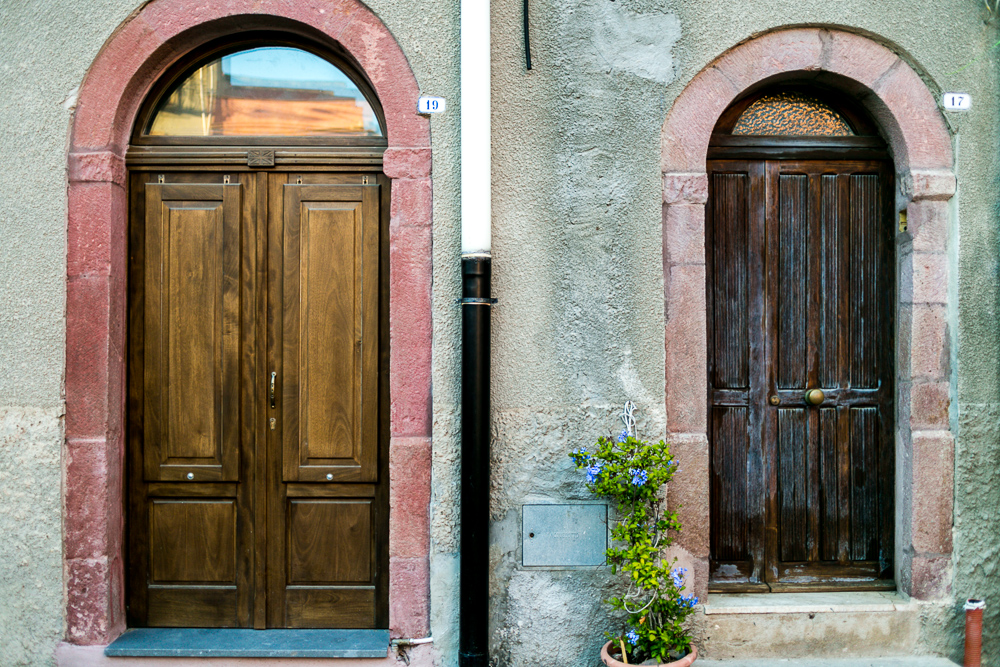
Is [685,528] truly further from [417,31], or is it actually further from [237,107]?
[237,107]

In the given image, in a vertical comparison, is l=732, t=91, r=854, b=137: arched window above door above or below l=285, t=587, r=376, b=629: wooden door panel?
above

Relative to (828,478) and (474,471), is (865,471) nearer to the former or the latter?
(828,478)

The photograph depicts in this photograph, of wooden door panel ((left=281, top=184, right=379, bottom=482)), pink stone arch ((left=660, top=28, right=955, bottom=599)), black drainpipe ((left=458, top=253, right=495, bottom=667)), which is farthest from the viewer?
wooden door panel ((left=281, top=184, right=379, bottom=482))

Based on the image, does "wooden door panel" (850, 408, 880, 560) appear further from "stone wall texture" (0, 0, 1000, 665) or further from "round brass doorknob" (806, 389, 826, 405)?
"stone wall texture" (0, 0, 1000, 665)

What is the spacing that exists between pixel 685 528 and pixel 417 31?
9.44ft

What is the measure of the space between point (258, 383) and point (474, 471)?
1298mm

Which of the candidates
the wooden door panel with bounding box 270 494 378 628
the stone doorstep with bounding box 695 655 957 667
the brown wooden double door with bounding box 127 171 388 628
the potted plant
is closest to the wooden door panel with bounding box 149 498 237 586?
the brown wooden double door with bounding box 127 171 388 628

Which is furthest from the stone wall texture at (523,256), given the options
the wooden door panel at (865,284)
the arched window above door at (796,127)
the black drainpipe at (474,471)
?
the wooden door panel at (865,284)

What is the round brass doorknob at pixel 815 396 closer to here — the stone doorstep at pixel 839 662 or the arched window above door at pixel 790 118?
the stone doorstep at pixel 839 662

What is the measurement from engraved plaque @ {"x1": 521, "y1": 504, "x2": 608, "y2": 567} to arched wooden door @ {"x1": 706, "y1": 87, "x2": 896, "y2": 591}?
0.77 metres

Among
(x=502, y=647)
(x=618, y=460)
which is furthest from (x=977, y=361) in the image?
(x=502, y=647)

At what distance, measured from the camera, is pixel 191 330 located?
11.2 feet

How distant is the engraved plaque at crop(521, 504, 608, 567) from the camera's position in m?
3.18

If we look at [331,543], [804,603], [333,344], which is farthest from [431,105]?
[804,603]
